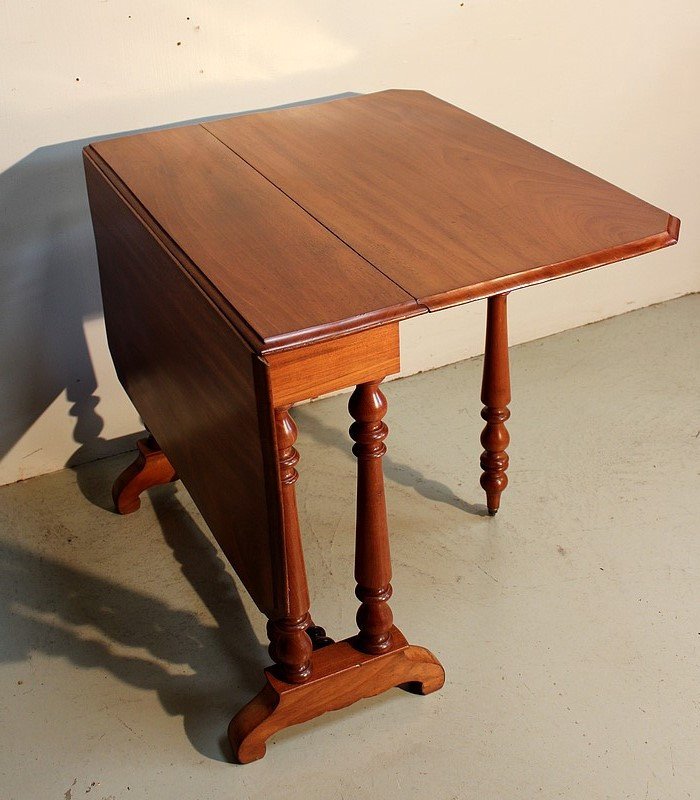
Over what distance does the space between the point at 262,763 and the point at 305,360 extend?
74cm

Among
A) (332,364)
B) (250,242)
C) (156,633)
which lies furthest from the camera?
(156,633)

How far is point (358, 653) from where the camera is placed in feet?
5.84

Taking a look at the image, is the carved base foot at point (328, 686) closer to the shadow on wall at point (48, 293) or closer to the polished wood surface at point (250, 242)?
the polished wood surface at point (250, 242)

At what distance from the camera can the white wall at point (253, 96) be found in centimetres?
209

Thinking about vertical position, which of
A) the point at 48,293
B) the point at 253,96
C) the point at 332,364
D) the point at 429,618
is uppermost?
the point at 253,96

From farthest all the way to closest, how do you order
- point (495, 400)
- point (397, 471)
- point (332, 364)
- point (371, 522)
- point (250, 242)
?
1. point (397, 471)
2. point (495, 400)
3. point (371, 522)
4. point (250, 242)
5. point (332, 364)

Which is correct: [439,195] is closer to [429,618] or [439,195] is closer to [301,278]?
[301,278]

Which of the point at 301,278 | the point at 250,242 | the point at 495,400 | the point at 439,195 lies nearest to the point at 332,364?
the point at 301,278

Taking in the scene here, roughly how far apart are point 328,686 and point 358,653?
0.25 ft

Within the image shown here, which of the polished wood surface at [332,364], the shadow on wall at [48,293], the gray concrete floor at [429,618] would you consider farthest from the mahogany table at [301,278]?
the shadow on wall at [48,293]

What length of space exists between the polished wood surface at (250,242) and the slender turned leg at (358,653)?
20cm

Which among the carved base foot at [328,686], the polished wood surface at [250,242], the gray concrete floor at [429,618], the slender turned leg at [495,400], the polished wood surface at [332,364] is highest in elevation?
the polished wood surface at [250,242]

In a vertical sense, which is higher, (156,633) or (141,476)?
(141,476)

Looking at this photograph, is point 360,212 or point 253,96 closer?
point 360,212
